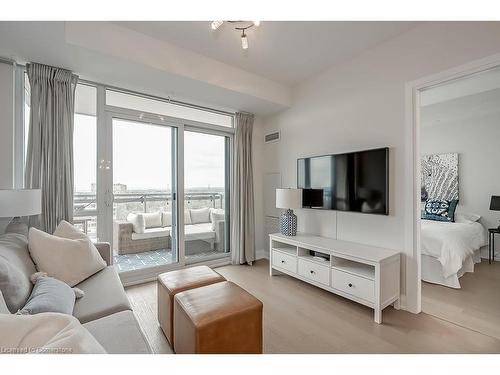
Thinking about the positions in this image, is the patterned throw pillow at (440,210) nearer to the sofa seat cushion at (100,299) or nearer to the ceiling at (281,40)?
the ceiling at (281,40)

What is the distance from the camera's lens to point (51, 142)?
2.37 meters

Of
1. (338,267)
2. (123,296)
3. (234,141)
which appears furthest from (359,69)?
(123,296)

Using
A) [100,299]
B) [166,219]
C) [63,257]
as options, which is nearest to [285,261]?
[166,219]

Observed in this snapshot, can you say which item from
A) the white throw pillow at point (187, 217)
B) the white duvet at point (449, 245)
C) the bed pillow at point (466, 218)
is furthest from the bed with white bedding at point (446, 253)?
the white throw pillow at point (187, 217)

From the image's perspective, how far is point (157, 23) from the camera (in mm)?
2201

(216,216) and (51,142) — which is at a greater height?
(51,142)

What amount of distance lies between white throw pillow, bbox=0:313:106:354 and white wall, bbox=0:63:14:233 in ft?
6.91

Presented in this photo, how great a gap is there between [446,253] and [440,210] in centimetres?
169

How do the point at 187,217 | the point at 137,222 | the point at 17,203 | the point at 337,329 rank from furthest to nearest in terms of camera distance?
the point at 187,217 < the point at 137,222 < the point at 337,329 < the point at 17,203

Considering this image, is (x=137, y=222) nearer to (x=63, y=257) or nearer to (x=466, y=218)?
(x=63, y=257)

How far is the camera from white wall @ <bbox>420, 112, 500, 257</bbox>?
3904mm

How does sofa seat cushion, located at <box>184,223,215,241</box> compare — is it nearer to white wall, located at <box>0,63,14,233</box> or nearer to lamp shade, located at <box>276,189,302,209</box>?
lamp shade, located at <box>276,189,302,209</box>

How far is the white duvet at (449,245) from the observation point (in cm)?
277
